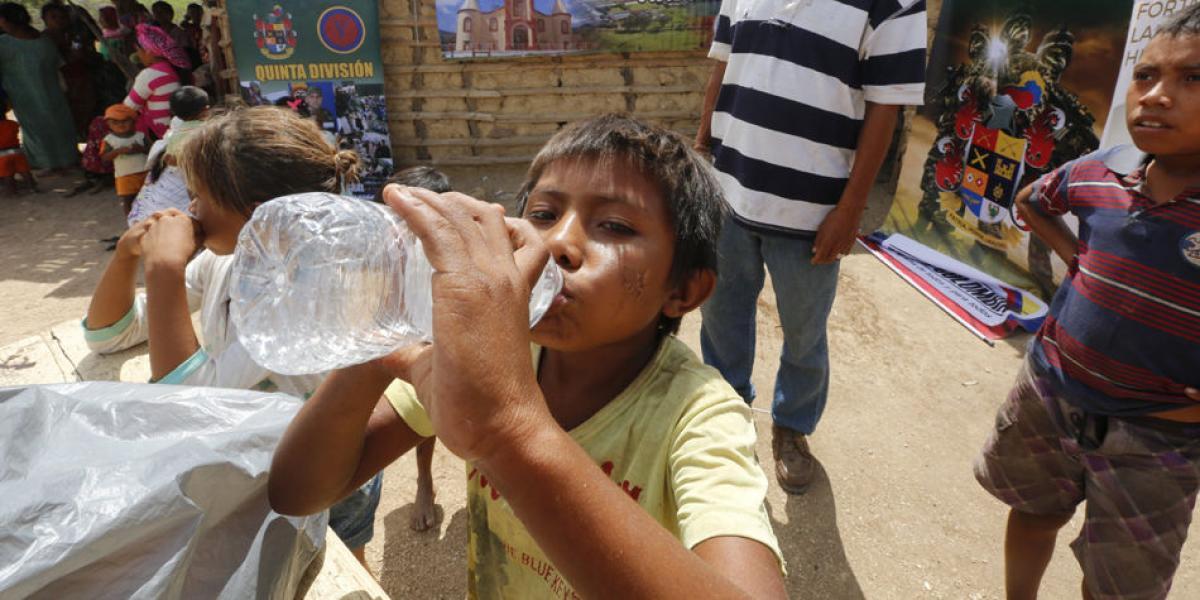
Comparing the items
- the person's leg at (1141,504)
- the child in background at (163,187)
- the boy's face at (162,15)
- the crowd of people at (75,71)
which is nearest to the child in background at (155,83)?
the crowd of people at (75,71)

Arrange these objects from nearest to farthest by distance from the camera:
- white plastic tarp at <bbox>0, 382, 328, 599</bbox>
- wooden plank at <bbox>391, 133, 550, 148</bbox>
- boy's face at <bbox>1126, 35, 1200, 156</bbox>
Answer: white plastic tarp at <bbox>0, 382, 328, 599</bbox>, boy's face at <bbox>1126, 35, 1200, 156</bbox>, wooden plank at <bbox>391, 133, 550, 148</bbox>

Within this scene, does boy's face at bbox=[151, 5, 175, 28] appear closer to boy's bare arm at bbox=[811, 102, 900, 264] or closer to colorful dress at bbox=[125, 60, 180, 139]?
colorful dress at bbox=[125, 60, 180, 139]

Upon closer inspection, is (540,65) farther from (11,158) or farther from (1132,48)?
(11,158)

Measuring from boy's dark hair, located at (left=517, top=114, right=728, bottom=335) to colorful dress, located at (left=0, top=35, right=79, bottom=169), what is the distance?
392 inches

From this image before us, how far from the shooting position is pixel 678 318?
143cm

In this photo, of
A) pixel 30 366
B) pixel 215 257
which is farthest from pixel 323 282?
pixel 30 366

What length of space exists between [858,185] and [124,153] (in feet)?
22.4

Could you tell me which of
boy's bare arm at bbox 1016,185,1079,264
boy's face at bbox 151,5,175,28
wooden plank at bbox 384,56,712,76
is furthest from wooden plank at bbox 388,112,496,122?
boy's bare arm at bbox 1016,185,1079,264

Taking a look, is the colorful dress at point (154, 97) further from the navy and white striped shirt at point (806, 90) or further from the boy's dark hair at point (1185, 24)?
the boy's dark hair at point (1185, 24)

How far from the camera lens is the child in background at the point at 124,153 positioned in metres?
6.36

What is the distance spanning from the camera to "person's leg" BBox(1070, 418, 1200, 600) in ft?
5.77

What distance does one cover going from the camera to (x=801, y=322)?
278 cm

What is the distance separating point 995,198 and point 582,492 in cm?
558

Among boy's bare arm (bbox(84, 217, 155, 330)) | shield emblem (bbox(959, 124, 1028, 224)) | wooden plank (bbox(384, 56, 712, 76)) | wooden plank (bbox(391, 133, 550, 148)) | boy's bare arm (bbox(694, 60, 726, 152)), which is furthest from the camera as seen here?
wooden plank (bbox(391, 133, 550, 148))
